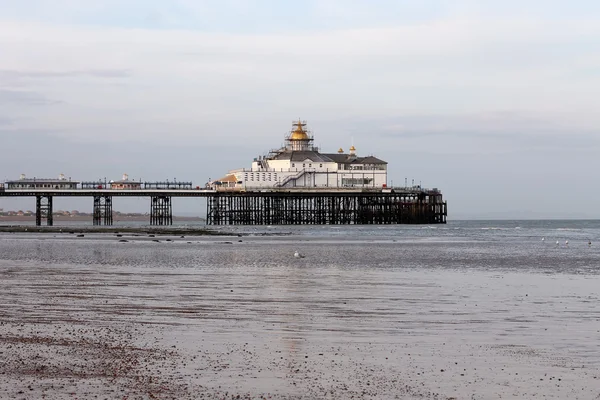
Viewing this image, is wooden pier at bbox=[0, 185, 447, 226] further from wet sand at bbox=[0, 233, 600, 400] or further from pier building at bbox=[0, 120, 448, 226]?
wet sand at bbox=[0, 233, 600, 400]

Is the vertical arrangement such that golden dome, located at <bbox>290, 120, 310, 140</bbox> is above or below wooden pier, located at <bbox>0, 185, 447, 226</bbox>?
above

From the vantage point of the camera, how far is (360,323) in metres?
16.7

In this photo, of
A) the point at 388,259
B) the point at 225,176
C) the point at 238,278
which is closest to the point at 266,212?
the point at 225,176

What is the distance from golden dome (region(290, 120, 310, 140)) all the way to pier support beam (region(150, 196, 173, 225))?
69.8 ft

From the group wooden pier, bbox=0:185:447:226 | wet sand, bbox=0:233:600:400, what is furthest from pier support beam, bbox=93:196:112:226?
wet sand, bbox=0:233:600:400

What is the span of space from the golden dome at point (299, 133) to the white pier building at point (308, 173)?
342 cm

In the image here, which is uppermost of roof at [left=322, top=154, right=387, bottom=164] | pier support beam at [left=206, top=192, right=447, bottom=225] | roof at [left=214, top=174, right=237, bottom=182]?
roof at [left=322, top=154, right=387, bottom=164]

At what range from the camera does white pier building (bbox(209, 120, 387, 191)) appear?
365ft

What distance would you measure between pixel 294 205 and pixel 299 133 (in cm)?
1638

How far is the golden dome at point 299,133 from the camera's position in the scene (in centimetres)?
12239

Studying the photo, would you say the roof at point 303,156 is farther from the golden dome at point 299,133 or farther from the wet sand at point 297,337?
the wet sand at point 297,337

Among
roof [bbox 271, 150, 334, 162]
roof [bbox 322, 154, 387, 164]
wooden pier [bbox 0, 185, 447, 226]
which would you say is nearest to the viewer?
wooden pier [bbox 0, 185, 447, 226]

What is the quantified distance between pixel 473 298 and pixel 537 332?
577 cm

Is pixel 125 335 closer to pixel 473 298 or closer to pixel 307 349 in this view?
pixel 307 349
